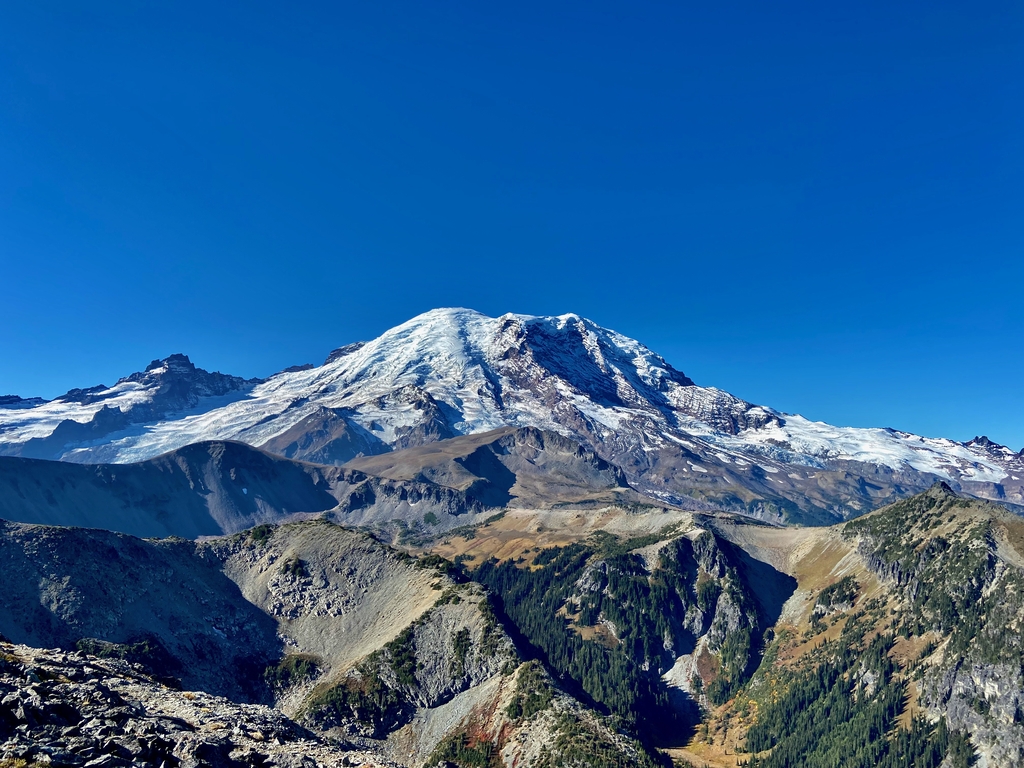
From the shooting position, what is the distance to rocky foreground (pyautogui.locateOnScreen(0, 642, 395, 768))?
5066 cm

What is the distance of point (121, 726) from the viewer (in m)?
57.3

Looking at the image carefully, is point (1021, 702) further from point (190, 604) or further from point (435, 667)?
point (190, 604)

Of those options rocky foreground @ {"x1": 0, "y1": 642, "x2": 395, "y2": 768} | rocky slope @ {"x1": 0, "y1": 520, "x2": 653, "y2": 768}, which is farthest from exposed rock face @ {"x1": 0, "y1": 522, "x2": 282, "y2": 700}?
rocky foreground @ {"x1": 0, "y1": 642, "x2": 395, "y2": 768}

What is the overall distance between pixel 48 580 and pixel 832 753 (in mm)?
198087

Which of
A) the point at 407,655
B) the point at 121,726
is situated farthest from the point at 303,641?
the point at 121,726

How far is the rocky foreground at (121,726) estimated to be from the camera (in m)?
50.7

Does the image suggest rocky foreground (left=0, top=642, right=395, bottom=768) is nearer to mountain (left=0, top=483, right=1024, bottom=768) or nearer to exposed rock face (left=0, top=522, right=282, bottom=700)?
mountain (left=0, top=483, right=1024, bottom=768)

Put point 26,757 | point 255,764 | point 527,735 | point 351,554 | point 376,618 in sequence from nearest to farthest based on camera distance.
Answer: point 26,757, point 255,764, point 527,735, point 376,618, point 351,554

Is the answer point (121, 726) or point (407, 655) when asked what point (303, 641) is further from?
point (121, 726)

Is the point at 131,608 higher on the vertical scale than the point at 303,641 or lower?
higher

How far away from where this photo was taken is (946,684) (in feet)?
555

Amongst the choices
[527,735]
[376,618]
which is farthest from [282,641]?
[527,735]

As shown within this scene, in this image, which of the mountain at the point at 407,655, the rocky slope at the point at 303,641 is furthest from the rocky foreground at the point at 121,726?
the mountain at the point at 407,655

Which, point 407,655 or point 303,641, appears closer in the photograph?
point 407,655
